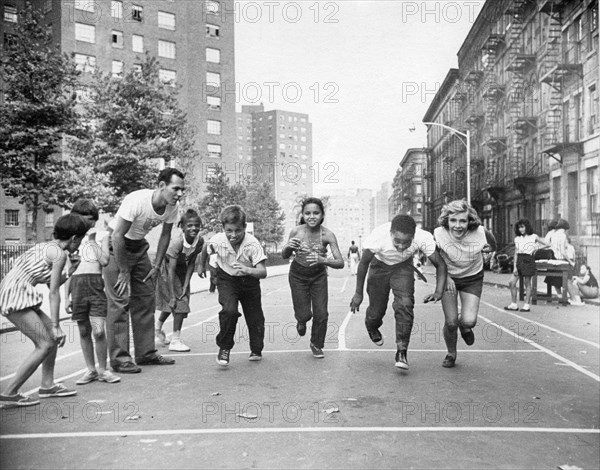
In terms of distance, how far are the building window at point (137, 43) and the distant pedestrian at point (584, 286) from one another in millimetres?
50338

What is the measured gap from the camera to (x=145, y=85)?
1085 inches

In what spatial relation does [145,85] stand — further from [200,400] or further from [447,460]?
A: [447,460]

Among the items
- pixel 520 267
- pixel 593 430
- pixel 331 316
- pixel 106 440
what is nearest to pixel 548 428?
pixel 593 430

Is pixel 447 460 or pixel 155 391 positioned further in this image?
pixel 155 391

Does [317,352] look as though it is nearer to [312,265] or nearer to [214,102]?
[312,265]

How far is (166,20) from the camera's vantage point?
58.3 m

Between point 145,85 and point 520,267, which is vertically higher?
point 145,85

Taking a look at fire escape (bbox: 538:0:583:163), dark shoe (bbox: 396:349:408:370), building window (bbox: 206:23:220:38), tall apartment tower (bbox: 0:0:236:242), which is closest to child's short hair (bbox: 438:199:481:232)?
dark shoe (bbox: 396:349:408:370)

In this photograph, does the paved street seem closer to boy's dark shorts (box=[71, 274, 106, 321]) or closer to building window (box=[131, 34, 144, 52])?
boy's dark shorts (box=[71, 274, 106, 321])

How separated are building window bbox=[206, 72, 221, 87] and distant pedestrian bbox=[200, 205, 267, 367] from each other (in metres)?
59.0

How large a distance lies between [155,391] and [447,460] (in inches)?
109

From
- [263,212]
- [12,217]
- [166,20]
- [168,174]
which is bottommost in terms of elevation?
[168,174]

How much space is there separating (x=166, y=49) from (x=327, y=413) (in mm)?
58640

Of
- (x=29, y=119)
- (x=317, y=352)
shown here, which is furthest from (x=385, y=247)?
(x=29, y=119)
